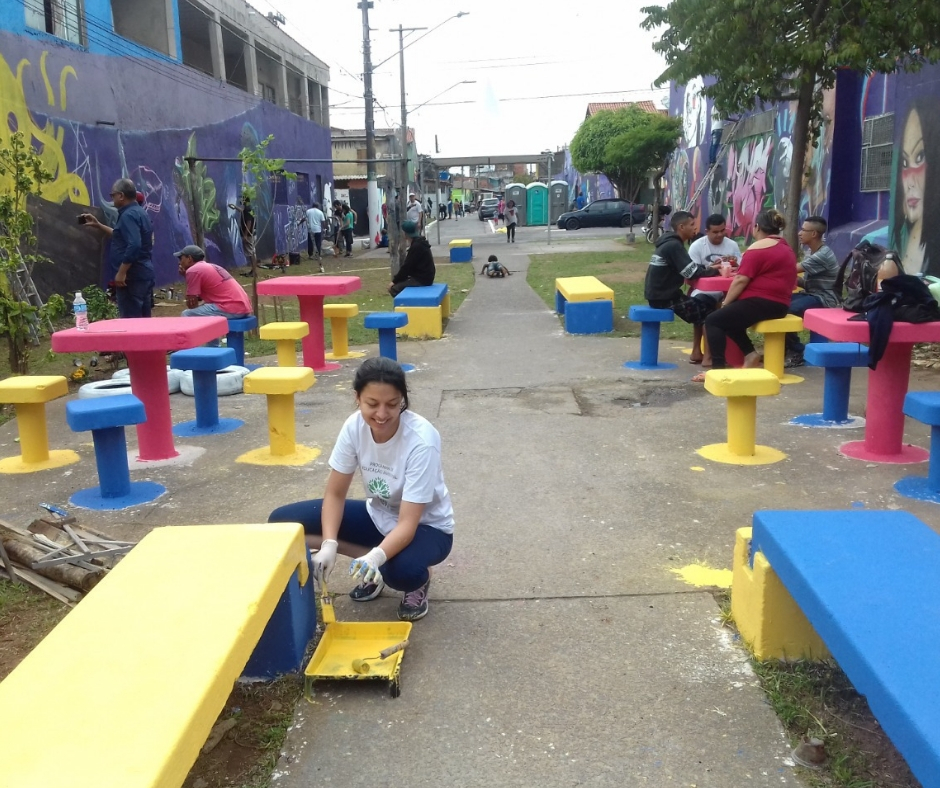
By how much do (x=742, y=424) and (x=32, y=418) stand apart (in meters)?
4.60

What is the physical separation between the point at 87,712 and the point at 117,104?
15371 millimetres

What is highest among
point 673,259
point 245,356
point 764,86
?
point 764,86

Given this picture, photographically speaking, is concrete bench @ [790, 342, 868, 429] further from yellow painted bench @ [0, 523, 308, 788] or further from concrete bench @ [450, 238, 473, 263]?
concrete bench @ [450, 238, 473, 263]

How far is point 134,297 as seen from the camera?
8914 millimetres

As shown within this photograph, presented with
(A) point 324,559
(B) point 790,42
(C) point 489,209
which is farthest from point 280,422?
(C) point 489,209

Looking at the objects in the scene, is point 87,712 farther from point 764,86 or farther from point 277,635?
point 764,86

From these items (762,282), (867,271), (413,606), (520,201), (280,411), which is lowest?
(413,606)

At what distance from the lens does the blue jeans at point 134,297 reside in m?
8.88

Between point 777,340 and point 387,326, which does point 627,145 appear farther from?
point 777,340

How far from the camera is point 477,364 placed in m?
9.16

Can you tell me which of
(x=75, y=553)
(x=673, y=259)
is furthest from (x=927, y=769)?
(x=673, y=259)

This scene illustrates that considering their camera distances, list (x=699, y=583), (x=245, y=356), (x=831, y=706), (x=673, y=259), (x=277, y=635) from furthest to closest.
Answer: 1. (x=245, y=356)
2. (x=673, y=259)
3. (x=699, y=583)
4. (x=277, y=635)
5. (x=831, y=706)

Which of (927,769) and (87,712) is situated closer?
(927,769)

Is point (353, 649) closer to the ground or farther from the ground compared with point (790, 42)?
closer to the ground
